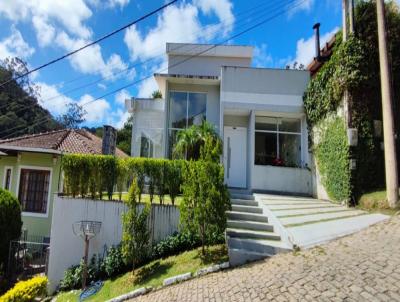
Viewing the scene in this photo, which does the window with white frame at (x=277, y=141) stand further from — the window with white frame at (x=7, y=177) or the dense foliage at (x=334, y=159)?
the window with white frame at (x=7, y=177)

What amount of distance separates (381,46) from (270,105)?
5.11 m

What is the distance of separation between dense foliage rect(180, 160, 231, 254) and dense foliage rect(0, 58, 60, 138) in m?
40.8

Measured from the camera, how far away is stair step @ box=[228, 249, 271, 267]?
6.54 m

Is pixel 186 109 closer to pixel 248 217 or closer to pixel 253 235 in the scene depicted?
pixel 248 217

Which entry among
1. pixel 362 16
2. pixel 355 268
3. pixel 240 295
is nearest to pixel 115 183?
pixel 240 295

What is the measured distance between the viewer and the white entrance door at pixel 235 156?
14.3 m

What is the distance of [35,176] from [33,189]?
595 mm

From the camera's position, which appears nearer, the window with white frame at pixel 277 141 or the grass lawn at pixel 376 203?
the grass lawn at pixel 376 203

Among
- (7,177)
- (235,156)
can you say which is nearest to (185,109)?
(235,156)

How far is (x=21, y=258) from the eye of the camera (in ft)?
34.7

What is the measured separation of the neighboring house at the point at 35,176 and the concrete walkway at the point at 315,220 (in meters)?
9.22

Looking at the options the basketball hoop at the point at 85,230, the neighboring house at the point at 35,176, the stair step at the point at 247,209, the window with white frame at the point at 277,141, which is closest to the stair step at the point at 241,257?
the stair step at the point at 247,209

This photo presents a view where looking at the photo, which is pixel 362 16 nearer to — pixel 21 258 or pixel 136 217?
pixel 136 217

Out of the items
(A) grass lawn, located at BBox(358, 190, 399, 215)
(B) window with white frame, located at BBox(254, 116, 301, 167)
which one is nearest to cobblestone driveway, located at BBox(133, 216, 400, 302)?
(A) grass lawn, located at BBox(358, 190, 399, 215)
